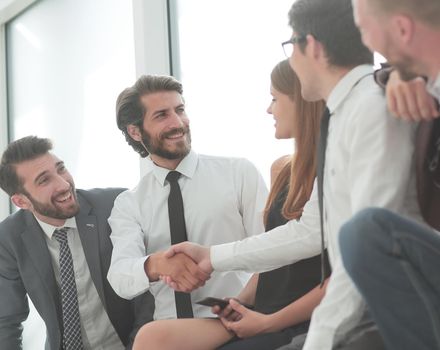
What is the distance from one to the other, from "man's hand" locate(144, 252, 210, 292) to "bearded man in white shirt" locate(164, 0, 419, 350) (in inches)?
13.7

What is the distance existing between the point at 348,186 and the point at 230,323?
0.72m

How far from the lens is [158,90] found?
2.84 m

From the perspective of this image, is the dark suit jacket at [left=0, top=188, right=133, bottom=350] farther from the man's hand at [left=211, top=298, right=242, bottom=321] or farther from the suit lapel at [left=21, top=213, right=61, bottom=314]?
the man's hand at [left=211, top=298, right=242, bottom=321]

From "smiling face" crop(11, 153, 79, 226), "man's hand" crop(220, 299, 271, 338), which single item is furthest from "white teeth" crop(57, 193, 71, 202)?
"man's hand" crop(220, 299, 271, 338)

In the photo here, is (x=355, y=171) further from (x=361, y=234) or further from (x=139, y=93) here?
(x=139, y=93)

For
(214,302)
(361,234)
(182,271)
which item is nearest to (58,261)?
(182,271)

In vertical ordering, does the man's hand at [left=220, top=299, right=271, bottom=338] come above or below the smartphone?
below

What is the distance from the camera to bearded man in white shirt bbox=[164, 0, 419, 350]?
145cm

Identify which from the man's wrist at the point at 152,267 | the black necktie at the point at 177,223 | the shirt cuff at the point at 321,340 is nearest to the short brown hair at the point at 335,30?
the shirt cuff at the point at 321,340

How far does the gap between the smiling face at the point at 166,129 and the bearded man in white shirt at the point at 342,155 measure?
878mm

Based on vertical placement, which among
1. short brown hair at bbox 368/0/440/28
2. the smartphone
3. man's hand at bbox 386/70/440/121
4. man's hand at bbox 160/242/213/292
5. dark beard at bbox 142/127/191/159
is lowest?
the smartphone

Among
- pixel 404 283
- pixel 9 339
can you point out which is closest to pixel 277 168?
pixel 404 283

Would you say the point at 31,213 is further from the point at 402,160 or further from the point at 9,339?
the point at 402,160

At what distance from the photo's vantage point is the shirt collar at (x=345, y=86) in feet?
5.28
